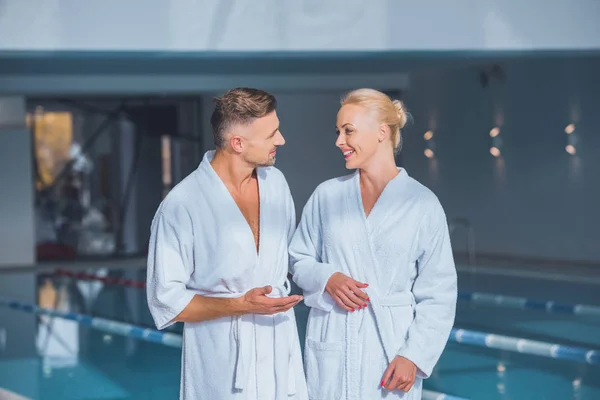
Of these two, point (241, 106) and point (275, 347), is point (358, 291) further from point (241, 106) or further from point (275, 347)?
point (241, 106)

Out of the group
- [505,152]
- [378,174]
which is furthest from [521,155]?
[378,174]

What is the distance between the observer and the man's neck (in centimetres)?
250

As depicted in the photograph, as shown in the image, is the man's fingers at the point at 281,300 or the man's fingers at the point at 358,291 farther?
the man's fingers at the point at 358,291

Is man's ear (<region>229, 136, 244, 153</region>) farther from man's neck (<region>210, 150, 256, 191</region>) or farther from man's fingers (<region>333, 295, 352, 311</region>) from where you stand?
man's fingers (<region>333, 295, 352, 311</region>)

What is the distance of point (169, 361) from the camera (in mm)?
6668

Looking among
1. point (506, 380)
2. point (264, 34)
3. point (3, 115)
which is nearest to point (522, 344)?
point (506, 380)


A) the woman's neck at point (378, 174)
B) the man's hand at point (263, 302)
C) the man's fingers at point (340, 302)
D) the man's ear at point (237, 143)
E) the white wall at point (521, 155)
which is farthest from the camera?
the white wall at point (521, 155)

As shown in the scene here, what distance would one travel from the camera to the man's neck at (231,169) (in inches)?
98.4

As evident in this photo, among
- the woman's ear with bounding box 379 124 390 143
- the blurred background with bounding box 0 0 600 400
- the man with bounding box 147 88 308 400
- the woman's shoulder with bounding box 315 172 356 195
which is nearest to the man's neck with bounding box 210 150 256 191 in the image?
the man with bounding box 147 88 308 400

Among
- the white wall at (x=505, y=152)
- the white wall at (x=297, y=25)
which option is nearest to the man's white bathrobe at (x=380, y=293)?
the white wall at (x=297, y=25)

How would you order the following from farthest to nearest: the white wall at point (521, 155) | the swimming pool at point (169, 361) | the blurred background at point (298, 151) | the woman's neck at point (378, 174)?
the white wall at point (521, 155) → the blurred background at point (298, 151) → the swimming pool at point (169, 361) → the woman's neck at point (378, 174)

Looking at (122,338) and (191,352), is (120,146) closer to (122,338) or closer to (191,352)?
(122,338)

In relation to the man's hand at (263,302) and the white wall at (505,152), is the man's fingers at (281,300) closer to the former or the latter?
the man's hand at (263,302)

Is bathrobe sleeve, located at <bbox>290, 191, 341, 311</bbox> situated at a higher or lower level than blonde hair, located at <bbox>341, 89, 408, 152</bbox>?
lower
